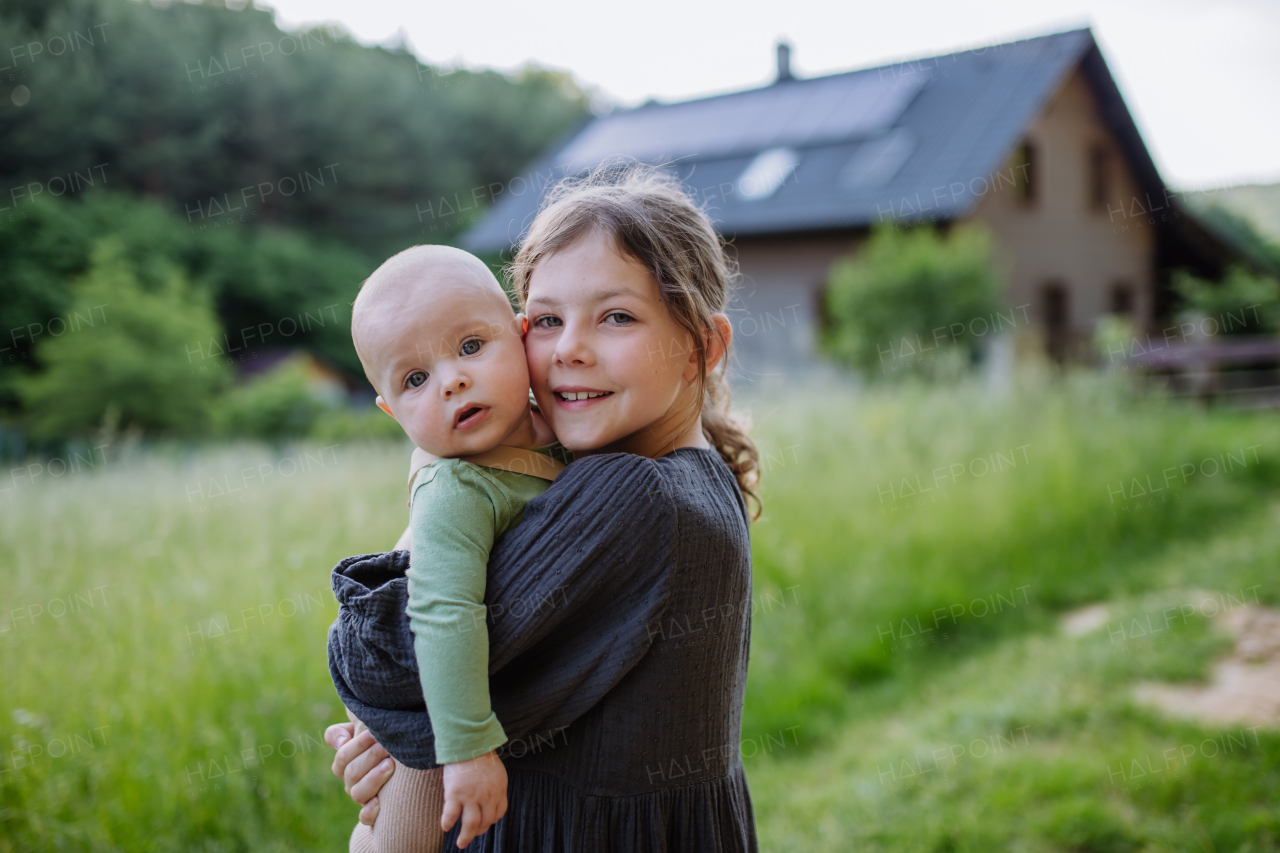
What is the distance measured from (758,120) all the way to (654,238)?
2004 centimetres

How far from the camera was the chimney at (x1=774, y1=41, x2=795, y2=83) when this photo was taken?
21.7 m

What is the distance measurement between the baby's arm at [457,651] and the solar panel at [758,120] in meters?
17.5

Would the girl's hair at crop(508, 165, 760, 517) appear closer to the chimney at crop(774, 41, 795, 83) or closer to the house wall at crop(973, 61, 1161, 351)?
the house wall at crop(973, 61, 1161, 351)

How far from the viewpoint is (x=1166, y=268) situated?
73.8ft

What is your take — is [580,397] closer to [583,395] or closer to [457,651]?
[583,395]

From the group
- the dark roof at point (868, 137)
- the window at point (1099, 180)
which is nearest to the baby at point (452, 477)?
the dark roof at point (868, 137)

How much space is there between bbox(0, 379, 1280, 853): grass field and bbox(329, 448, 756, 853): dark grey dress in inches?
74.3

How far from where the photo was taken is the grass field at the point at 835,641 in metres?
2.87

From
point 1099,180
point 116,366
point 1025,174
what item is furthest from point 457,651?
point 116,366

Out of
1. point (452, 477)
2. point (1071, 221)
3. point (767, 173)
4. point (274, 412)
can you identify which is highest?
point (767, 173)

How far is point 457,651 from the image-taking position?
1151mm

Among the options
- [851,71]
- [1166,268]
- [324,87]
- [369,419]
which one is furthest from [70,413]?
[1166,268]

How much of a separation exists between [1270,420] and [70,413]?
23.7 m

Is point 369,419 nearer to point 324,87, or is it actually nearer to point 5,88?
point 5,88
